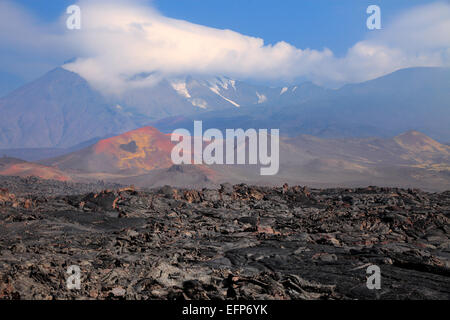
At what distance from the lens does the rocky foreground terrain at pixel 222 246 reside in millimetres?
9328

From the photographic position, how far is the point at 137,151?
88.6 metres

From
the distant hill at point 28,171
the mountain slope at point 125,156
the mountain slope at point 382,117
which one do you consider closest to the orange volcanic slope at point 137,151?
the mountain slope at point 125,156

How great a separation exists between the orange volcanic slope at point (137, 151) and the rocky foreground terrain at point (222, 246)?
2324 inches

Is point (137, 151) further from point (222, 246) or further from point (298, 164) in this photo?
point (222, 246)

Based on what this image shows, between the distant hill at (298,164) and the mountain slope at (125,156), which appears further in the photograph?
the mountain slope at (125,156)

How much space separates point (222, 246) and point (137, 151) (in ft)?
251

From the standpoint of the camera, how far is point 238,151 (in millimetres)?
86125

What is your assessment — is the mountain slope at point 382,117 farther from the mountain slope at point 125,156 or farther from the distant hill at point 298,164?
the mountain slope at point 125,156

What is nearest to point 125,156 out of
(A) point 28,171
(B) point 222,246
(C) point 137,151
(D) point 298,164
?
(C) point 137,151

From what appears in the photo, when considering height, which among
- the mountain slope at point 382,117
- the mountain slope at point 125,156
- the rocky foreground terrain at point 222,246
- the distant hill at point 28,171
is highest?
the mountain slope at point 382,117

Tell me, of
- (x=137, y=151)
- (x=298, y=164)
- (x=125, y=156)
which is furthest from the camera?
(x=137, y=151)
